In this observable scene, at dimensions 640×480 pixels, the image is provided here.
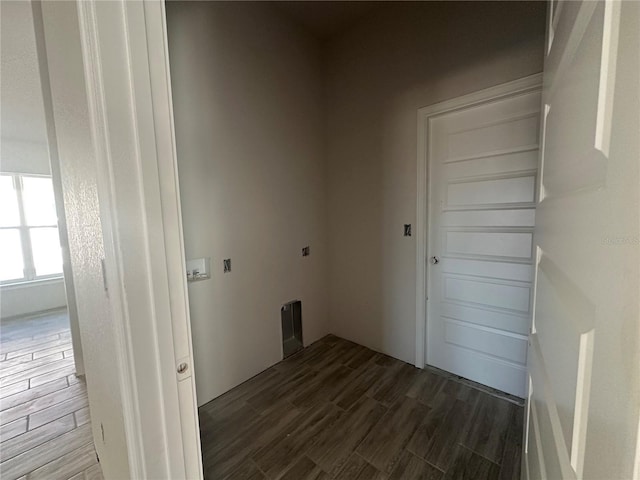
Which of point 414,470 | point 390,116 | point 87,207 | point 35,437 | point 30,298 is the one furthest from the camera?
point 30,298

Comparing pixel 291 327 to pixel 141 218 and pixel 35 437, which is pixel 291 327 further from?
pixel 141 218

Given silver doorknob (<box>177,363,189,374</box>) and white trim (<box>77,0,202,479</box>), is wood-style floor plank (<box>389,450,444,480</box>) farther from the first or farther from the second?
silver doorknob (<box>177,363,189,374</box>)

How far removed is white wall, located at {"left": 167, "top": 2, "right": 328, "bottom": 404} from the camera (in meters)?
1.79

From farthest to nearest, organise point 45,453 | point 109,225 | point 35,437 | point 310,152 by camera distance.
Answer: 1. point 310,152
2. point 35,437
3. point 45,453
4. point 109,225

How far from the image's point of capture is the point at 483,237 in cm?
190

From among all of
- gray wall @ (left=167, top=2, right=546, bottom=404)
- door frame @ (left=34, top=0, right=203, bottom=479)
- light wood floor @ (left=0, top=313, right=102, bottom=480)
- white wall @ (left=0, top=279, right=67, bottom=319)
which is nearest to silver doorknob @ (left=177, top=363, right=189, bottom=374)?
door frame @ (left=34, top=0, right=203, bottom=479)

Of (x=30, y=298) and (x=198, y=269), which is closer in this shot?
(x=198, y=269)

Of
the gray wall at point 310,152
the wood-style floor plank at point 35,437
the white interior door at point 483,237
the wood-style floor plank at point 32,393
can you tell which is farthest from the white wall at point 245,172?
the wood-style floor plank at point 32,393

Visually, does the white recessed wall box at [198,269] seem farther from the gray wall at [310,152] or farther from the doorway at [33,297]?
the doorway at [33,297]

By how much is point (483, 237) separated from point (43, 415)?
340 centimetres

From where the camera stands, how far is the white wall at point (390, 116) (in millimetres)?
1724

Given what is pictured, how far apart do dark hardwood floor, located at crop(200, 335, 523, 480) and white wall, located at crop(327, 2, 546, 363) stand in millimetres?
475

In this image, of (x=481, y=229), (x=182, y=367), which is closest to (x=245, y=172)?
(x=182, y=367)

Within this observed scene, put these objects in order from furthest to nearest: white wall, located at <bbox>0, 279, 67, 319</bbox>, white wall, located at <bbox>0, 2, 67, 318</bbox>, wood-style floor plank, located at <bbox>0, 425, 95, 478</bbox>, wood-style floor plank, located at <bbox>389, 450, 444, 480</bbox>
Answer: white wall, located at <bbox>0, 279, 67, 319</bbox>
white wall, located at <bbox>0, 2, 67, 318</bbox>
wood-style floor plank, located at <bbox>0, 425, 95, 478</bbox>
wood-style floor plank, located at <bbox>389, 450, 444, 480</bbox>
